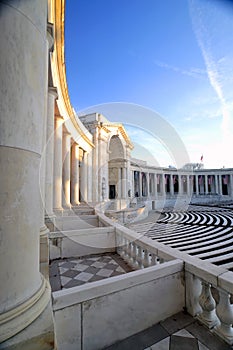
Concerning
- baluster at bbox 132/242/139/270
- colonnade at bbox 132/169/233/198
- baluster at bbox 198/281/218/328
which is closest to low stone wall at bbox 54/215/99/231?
baluster at bbox 132/242/139/270

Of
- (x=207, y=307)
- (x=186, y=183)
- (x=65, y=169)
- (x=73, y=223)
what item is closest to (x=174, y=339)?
(x=207, y=307)

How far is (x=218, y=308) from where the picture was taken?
8.03 ft

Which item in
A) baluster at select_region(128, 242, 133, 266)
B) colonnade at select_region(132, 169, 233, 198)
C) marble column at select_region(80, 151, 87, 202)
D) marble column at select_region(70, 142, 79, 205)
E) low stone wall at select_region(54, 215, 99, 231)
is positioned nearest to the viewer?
baluster at select_region(128, 242, 133, 266)

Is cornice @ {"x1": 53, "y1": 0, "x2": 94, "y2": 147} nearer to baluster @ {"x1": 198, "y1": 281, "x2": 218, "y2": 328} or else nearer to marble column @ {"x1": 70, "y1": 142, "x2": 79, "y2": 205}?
marble column @ {"x1": 70, "y1": 142, "x2": 79, "y2": 205}

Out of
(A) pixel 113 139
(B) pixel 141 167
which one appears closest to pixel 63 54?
(A) pixel 113 139

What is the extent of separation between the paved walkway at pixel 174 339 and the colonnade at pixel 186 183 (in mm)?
41936

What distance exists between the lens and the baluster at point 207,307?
2.60 metres

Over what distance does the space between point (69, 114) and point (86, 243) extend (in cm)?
1010

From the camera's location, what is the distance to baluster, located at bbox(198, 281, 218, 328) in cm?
260

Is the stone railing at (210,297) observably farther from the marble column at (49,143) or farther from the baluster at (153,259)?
the marble column at (49,143)

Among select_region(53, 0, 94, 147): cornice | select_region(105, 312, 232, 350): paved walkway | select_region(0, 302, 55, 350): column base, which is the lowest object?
select_region(105, 312, 232, 350): paved walkway

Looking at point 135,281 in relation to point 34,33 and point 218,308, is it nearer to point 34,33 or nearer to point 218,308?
point 218,308

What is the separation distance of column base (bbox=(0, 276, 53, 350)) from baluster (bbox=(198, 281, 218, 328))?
7.11ft

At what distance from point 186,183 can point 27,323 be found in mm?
54266
